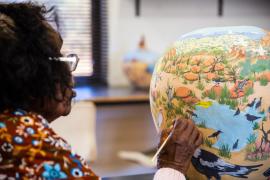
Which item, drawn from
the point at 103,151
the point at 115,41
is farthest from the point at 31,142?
A: the point at 115,41

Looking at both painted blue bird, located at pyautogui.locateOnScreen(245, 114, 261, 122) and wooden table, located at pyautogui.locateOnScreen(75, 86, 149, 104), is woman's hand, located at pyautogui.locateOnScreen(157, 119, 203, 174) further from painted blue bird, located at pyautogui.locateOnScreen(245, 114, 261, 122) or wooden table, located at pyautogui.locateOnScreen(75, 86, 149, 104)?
wooden table, located at pyautogui.locateOnScreen(75, 86, 149, 104)

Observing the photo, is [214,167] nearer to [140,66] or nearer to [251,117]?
[251,117]

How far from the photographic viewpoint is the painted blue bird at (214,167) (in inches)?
35.6

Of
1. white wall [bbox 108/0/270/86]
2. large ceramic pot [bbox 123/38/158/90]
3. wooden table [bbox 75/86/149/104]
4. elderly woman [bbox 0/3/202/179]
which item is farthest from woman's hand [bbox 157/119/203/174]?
white wall [bbox 108/0/270/86]

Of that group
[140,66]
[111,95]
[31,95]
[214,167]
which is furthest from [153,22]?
[31,95]

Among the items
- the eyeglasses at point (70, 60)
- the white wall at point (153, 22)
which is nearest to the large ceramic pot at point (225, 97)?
the eyeglasses at point (70, 60)

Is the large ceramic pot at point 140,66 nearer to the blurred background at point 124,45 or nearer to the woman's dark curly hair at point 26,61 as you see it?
the blurred background at point 124,45

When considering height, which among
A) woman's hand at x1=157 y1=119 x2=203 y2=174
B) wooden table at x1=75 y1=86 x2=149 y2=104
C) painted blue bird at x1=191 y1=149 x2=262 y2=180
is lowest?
wooden table at x1=75 y1=86 x2=149 y2=104

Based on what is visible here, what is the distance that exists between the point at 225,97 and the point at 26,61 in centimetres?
35

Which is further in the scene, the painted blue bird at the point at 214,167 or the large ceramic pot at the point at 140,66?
the large ceramic pot at the point at 140,66

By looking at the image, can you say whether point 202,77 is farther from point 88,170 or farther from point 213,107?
point 88,170

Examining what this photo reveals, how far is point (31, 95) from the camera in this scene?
2.51 ft

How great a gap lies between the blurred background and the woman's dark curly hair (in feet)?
5.57

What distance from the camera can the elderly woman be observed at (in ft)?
2.40
